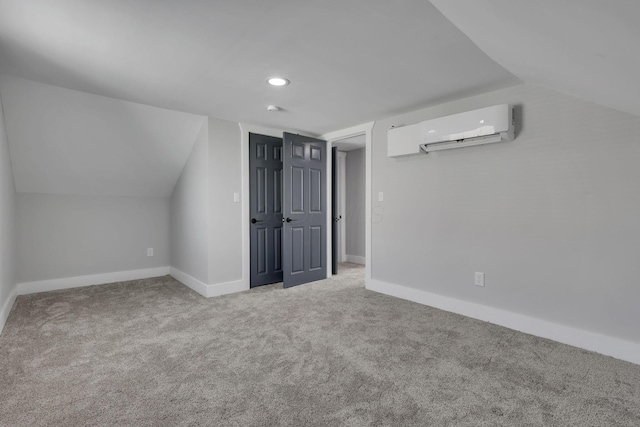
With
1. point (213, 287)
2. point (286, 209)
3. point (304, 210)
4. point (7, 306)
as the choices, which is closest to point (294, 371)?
point (213, 287)

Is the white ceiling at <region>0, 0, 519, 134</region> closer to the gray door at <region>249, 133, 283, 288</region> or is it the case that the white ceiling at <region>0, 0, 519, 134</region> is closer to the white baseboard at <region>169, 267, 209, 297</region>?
the gray door at <region>249, 133, 283, 288</region>

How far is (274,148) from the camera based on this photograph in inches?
171

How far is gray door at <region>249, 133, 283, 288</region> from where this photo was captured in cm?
412

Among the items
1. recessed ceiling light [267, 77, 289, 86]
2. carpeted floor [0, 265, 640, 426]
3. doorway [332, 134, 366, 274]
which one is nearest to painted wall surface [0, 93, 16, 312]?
carpeted floor [0, 265, 640, 426]

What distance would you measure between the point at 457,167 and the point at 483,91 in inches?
28.0

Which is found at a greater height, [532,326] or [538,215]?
[538,215]

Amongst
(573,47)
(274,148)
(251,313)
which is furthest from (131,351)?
(573,47)

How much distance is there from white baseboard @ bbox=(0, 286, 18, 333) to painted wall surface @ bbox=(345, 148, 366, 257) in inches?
190

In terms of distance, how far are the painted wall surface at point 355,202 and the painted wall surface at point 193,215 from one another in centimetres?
310

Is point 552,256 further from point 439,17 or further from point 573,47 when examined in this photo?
point 439,17

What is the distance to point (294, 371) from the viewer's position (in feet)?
6.56

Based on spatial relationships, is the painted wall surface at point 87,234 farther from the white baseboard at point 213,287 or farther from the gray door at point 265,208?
the gray door at point 265,208

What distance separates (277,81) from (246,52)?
1.69ft

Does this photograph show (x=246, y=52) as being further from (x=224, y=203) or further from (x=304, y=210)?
(x=304, y=210)
